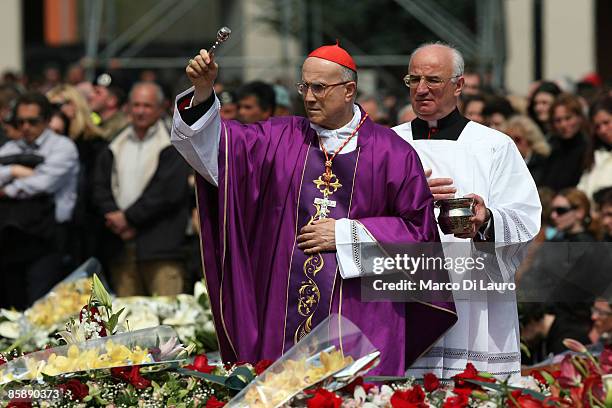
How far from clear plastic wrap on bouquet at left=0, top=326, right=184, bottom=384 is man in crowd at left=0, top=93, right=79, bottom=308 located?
453 cm

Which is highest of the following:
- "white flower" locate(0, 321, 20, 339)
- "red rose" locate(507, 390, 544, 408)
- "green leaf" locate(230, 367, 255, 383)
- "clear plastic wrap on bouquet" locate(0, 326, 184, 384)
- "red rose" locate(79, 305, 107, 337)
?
"red rose" locate(79, 305, 107, 337)

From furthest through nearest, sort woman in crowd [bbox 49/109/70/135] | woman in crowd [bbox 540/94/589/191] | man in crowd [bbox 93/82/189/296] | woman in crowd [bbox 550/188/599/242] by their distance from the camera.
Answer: woman in crowd [bbox 49/109/70/135] < woman in crowd [bbox 540/94/589/191] < man in crowd [bbox 93/82/189/296] < woman in crowd [bbox 550/188/599/242]

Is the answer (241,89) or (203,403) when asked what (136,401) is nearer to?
(203,403)

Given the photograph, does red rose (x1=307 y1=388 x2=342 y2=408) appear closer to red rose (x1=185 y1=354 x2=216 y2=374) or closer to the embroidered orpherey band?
red rose (x1=185 y1=354 x2=216 y2=374)

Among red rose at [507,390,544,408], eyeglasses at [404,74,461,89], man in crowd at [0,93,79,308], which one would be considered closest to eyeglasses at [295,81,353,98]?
eyeglasses at [404,74,461,89]

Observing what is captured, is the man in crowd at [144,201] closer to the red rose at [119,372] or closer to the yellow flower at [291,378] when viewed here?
the red rose at [119,372]

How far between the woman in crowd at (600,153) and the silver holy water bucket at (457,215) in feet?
12.7

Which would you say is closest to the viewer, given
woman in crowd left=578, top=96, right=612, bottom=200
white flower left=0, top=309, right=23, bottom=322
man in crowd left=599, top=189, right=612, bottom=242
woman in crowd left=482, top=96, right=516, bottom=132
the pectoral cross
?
the pectoral cross

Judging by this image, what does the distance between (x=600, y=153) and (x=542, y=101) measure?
1.41m

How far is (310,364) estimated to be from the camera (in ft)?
14.2

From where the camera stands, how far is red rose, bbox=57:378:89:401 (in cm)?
453

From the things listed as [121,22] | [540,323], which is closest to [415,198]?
[540,323]

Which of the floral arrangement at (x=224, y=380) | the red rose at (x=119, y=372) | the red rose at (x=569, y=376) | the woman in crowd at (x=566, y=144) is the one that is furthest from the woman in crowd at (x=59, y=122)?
the red rose at (x=569, y=376)

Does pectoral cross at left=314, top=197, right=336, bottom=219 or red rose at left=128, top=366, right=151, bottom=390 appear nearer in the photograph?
red rose at left=128, top=366, right=151, bottom=390
